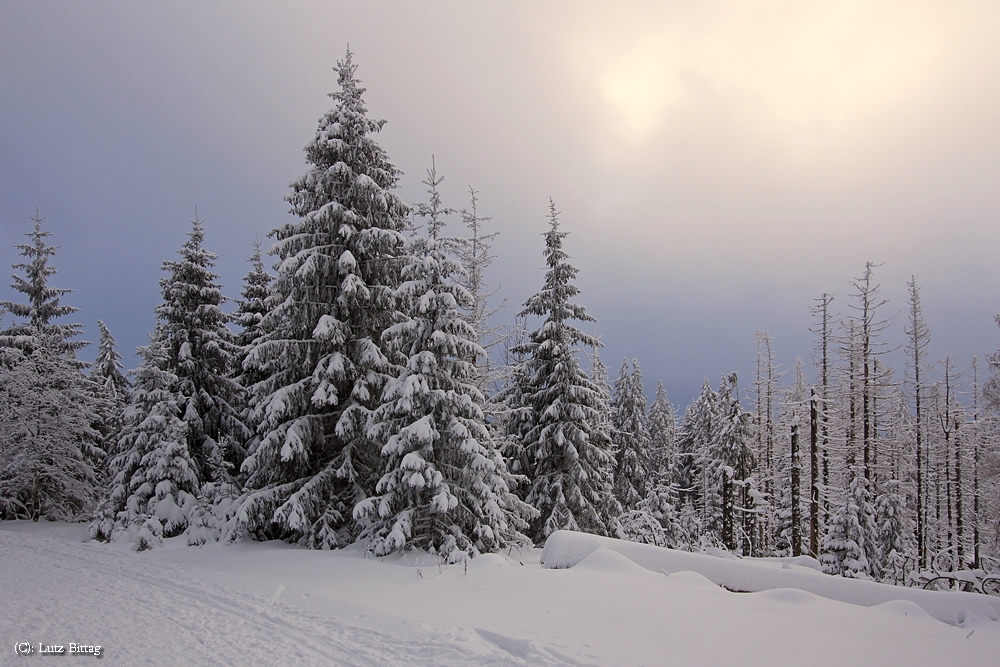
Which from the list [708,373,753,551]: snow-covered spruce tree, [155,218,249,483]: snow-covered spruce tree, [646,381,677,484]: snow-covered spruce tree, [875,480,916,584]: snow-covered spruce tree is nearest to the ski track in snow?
[155,218,249,483]: snow-covered spruce tree

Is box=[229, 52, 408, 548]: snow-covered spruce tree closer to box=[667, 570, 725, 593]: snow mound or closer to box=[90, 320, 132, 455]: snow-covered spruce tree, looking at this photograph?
box=[667, 570, 725, 593]: snow mound

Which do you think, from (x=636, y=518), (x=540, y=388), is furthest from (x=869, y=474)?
(x=540, y=388)

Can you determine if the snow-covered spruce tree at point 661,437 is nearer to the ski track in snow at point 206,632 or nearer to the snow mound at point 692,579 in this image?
the snow mound at point 692,579

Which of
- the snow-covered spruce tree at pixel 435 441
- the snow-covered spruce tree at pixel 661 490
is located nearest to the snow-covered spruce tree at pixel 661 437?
the snow-covered spruce tree at pixel 661 490

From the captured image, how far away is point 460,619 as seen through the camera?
7500mm

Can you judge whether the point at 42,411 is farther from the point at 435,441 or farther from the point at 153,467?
the point at 435,441

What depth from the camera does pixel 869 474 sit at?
80.7 ft

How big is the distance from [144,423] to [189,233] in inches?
274

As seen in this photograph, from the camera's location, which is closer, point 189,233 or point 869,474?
point 189,233

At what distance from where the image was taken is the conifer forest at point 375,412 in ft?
43.7

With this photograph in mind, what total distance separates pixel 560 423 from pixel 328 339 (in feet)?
28.0

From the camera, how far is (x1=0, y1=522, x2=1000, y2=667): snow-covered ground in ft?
20.0

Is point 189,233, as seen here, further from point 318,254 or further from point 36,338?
point 36,338

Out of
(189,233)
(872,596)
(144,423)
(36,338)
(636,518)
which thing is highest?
(189,233)
